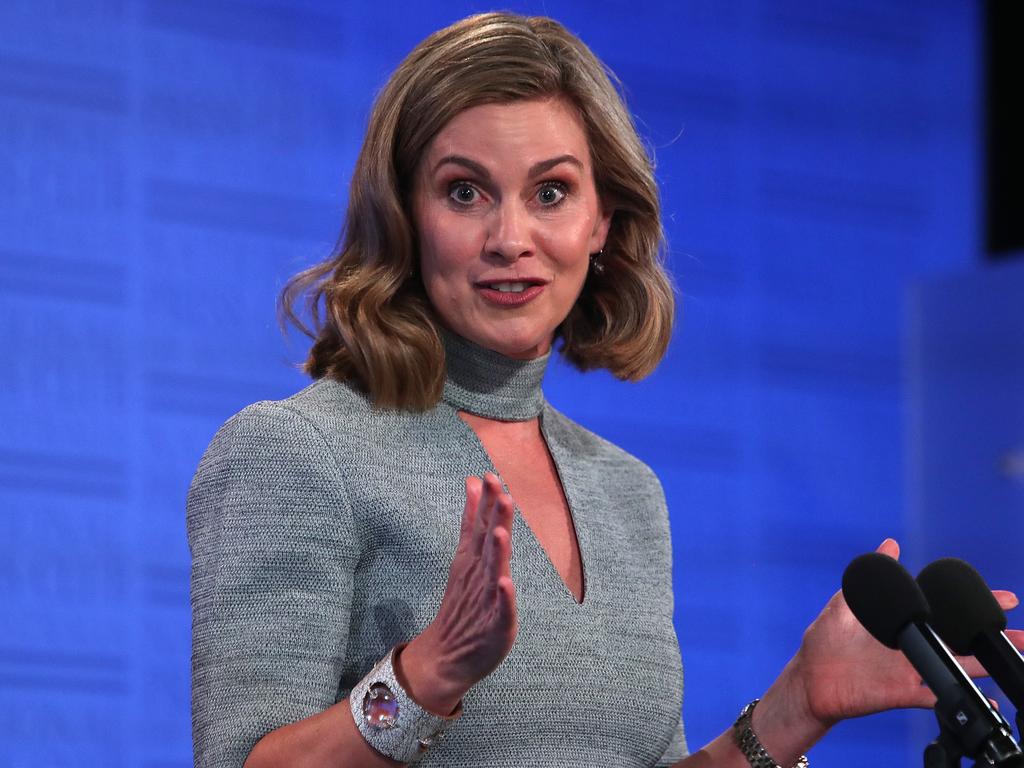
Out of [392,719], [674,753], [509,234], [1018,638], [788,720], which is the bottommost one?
[674,753]

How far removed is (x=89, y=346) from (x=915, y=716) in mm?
2447

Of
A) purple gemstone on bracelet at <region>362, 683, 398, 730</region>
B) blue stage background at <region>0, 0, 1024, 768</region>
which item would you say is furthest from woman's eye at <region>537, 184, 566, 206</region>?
blue stage background at <region>0, 0, 1024, 768</region>

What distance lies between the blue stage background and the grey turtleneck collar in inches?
53.8

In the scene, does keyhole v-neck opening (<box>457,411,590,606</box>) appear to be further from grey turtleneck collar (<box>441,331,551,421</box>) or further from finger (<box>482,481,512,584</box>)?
finger (<box>482,481,512,584</box>)

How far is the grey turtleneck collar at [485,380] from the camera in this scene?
1871 mm

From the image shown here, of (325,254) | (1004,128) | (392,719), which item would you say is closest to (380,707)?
(392,719)

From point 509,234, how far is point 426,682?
0.57 metres

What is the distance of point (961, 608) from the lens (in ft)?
4.41

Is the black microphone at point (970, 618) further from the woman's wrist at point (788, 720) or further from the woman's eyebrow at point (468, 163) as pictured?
the woman's eyebrow at point (468, 163)

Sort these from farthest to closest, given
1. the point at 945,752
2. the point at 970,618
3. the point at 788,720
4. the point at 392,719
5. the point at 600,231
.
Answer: the point at 600,231
the point at 788,720
the point at 392,719
the point at 970,618
the point at 945,752

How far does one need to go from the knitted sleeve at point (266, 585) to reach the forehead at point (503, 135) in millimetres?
388

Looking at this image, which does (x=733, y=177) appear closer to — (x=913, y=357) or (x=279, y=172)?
(x=913, y=357)

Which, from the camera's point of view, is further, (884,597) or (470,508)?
(470,508)

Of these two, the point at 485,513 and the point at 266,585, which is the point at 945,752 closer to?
the point at 485,513
